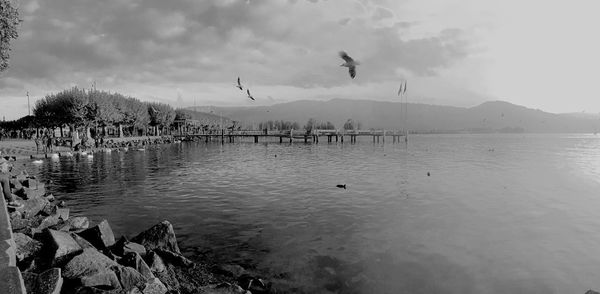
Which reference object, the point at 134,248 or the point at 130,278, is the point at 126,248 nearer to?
the point at 134,248

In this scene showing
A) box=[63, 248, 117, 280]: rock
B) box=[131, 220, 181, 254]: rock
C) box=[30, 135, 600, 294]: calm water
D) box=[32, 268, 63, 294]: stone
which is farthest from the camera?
box=[131, 220, 181, 254]: rock

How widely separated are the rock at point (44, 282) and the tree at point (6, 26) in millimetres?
25760

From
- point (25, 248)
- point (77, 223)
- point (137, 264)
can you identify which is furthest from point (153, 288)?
point (77, 223)

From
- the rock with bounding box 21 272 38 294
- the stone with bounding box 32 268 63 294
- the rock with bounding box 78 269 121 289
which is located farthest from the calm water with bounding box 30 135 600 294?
the rock with bounding box 21 272 38 294

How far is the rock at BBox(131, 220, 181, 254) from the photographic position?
41.3 feet

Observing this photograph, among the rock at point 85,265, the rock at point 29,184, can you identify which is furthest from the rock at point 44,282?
the rock at point 29,184

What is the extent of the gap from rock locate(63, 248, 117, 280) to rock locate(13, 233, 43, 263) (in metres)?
1.44

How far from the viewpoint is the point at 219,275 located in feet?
37.8

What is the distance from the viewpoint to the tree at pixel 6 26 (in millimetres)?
24952

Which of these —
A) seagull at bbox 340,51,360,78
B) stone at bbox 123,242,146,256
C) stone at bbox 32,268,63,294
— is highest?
seagull at bbox 340,51,360,78

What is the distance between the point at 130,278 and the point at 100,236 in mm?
3775

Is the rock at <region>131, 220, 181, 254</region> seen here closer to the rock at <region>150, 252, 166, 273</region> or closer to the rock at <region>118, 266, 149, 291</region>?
the rock at <region>150, 252, 166, 273</region>

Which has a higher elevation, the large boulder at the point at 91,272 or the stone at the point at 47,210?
the large boulder at the point at 91,272

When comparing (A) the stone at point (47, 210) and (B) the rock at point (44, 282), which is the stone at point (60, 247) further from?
(A) the stone at point (47, 210)
